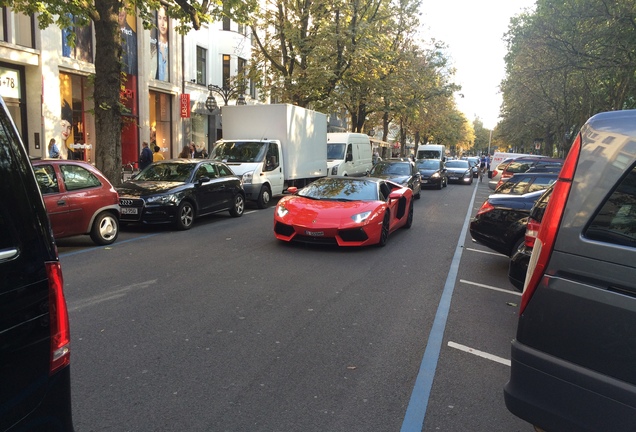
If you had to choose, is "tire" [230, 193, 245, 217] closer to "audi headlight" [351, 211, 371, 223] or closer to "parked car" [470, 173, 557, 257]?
"audi headlight" [351, 211, 371, 223]

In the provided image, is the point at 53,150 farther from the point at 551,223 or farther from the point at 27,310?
the point at 551,223

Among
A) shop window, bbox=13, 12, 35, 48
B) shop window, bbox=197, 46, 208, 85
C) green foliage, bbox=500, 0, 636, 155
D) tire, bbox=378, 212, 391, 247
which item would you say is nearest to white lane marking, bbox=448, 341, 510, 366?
tire, bbox=378, 212, 391, 247

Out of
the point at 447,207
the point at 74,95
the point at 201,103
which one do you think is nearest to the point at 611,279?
the point at 447,207

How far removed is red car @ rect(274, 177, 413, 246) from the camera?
8.41 meters

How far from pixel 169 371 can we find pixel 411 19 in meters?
32.7

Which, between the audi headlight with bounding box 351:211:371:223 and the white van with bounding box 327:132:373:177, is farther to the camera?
the white van with bounding box 327:132:373:177

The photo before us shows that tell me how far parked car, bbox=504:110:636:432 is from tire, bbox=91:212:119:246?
25.9 ft

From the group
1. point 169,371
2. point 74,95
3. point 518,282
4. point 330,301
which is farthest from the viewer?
point 74,95

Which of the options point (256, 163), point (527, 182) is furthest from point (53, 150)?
point (527, 182)

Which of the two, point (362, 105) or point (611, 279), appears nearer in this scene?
point (611, 279)

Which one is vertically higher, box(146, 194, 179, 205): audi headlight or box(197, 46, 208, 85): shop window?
box(197, 46, 208, 85): shop window

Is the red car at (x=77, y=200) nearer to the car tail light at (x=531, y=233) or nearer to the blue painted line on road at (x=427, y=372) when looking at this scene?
the blue painted line on road at (x=427, y=372)

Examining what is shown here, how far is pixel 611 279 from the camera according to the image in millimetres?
2209

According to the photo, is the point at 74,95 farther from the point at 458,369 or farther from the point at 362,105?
the point at 458,369
